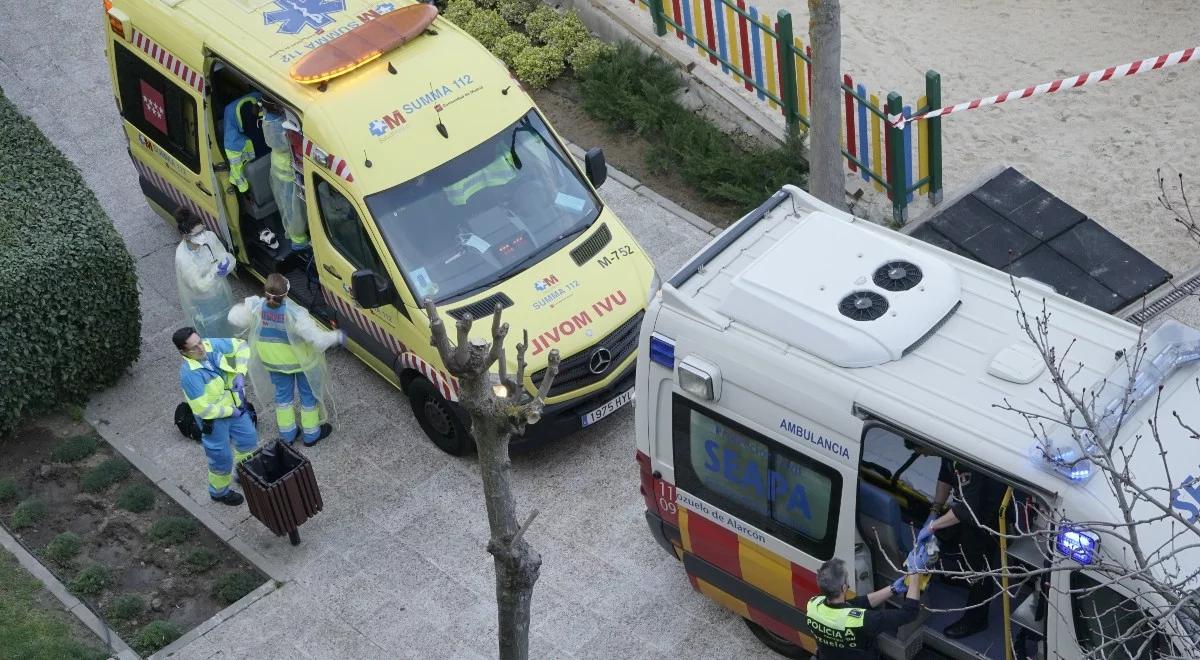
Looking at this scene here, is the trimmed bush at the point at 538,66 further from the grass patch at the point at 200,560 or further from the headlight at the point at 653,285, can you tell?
the grass patch at the point at 200,560

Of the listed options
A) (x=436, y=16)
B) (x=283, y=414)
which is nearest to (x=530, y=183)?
(x=436, y=16)

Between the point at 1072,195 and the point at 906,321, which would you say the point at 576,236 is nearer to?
the point at 906,321

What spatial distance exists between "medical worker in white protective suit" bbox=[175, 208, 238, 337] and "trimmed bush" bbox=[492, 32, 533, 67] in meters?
4.10

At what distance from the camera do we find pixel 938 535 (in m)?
7.93

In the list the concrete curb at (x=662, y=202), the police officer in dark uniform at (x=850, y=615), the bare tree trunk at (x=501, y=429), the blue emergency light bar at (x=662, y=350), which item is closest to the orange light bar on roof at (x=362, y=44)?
the concrete curb at (x=662, y=202)

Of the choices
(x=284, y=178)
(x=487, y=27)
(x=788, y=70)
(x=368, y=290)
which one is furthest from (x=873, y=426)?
(x=487, y=27)

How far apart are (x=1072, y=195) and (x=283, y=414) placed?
259 inches

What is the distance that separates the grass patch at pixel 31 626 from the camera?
8.89 m

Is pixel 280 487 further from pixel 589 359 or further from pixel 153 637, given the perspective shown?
pixel 589 359

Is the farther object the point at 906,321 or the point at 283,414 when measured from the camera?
the point at 283,414

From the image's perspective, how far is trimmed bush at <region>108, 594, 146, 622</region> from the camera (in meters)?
9.34

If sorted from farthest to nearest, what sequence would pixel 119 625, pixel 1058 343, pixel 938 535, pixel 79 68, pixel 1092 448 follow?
1. pixel 79 68
2. pixel 119 625
3. pixel 938 535
4. pixel 1058 343
5. pixel 1092 448

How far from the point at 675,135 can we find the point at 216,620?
19.6 ft

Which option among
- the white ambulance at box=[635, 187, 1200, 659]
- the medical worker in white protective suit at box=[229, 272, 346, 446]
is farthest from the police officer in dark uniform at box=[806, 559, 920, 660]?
the medical worker in white protective suit at box=[229, 272, 346, 446]
